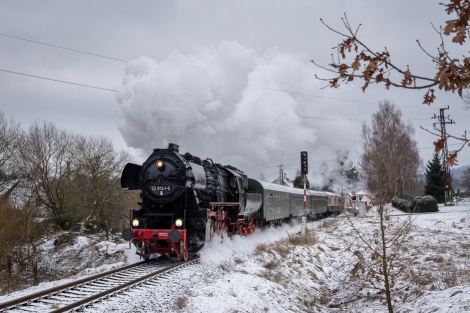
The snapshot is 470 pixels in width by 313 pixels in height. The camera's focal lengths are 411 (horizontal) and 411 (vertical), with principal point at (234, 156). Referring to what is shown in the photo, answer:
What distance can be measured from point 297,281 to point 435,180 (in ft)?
125

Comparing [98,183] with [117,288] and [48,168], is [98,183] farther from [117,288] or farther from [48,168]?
[117,288]

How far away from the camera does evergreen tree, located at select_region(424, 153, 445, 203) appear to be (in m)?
43.4

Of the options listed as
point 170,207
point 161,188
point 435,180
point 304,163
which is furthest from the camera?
point 435,180

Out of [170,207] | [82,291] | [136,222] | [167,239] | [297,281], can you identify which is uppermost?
[170,207]

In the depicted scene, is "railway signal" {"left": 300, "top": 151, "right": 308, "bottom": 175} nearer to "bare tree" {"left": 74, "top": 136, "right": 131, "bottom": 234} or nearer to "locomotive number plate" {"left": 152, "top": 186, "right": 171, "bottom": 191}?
"locomotive number plate" {"left": 152, "top": 186, "right": 171, "bottom": 191}

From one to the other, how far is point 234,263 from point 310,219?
20622mm

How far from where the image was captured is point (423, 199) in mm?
30781

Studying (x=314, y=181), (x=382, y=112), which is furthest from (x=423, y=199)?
(x=314, y=181)

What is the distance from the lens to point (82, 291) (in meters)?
7.70

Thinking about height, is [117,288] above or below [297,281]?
above

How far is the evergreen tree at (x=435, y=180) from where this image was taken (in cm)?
4341

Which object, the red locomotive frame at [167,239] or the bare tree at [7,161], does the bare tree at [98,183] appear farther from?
the red locomotive frame at [167,239]

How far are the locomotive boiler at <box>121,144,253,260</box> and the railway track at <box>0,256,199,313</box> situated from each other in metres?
0.88

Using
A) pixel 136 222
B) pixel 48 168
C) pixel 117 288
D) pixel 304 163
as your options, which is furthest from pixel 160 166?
pixel 48 168
